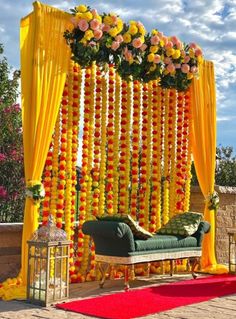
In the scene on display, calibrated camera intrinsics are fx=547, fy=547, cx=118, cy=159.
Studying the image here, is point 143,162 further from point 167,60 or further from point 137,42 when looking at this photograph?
point 137,42

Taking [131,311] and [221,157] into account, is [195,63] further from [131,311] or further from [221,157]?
[221,157]

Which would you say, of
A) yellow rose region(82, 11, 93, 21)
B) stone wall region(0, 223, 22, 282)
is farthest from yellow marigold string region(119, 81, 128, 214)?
stone wall region(0, 223, 22, 282)

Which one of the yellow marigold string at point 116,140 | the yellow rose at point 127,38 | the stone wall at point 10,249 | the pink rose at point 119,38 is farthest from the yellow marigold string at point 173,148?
the stone wall at point 10,249

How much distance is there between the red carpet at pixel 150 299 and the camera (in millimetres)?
4574

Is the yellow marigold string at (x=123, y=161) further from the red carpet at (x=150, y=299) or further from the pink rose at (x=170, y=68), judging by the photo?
the red carpet at (x=150, y=299)

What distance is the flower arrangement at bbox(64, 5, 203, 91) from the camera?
Result: 6.12 meters

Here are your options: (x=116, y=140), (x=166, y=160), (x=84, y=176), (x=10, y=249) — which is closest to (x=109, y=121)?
(x=116, y=140)

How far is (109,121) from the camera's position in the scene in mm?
6676

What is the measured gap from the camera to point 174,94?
24.6 ft

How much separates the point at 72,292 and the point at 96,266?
0.97 meters

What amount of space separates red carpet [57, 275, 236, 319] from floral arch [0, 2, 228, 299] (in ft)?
2.72

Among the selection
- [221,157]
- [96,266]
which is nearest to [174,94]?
[96,266]

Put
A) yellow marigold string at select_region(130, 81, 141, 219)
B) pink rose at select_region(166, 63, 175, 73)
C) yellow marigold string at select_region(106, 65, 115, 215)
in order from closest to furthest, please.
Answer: yellow marigold string at select_region(106, 65, 115, 215) → yellow marigold string at select_region(130, 81, 141, 219) → pink rose at select_region(166, 63, 175, 73)

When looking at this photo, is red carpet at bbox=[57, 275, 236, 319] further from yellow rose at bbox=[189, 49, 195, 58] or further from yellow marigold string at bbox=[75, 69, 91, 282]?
yellow rose at bbox=[189, 49, 195, 58]
